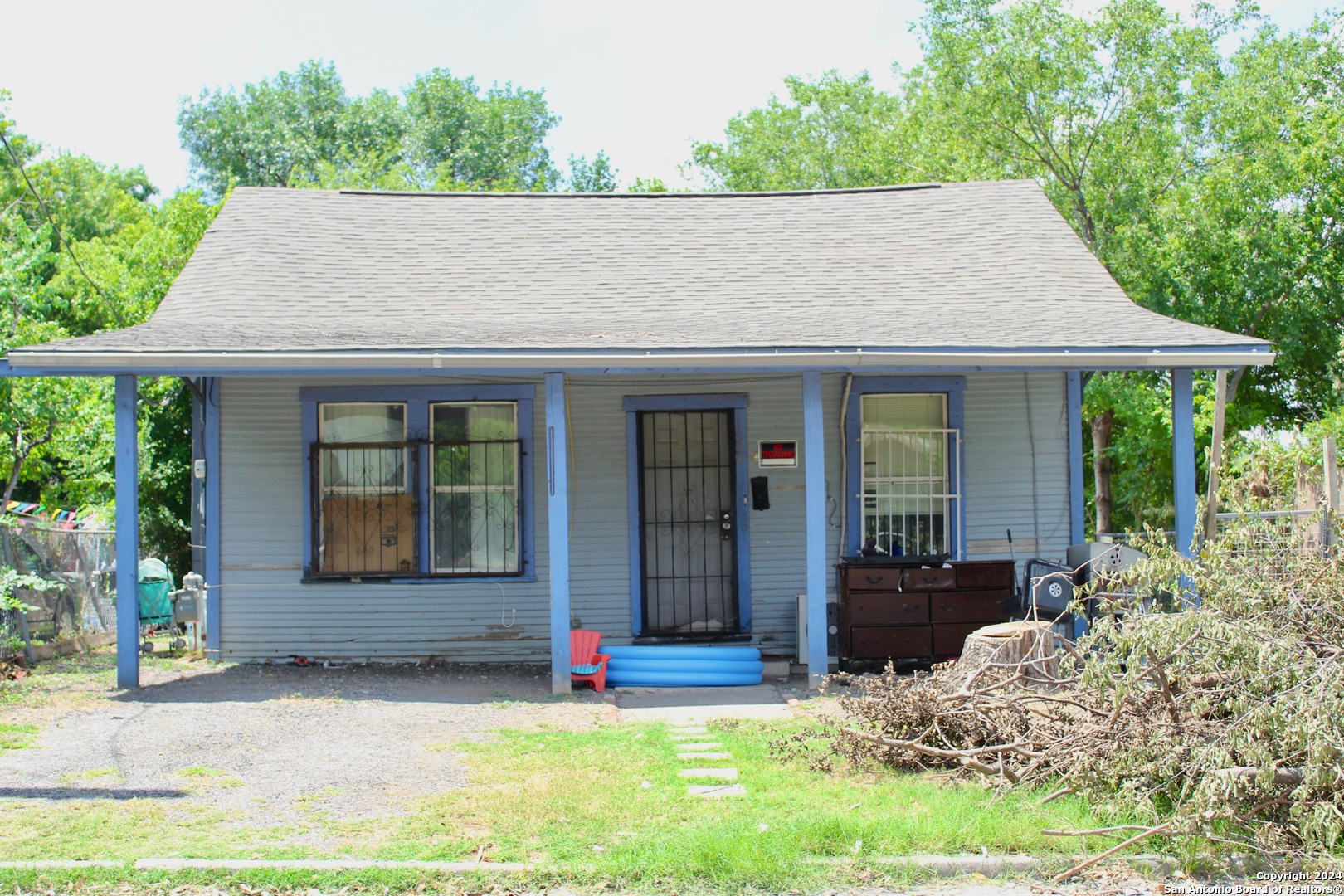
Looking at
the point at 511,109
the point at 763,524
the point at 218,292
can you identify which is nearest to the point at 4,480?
the point at 218,292

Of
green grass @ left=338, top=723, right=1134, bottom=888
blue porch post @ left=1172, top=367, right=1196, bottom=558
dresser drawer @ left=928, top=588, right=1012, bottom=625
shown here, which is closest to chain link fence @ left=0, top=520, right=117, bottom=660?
green grass @ left=338, top=723, right=1134, bottom=888

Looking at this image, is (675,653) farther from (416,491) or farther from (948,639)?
(416,491)

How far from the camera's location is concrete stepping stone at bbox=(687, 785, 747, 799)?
5594 millimetres

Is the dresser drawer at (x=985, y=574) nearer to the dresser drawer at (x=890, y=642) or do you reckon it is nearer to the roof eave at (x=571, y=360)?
the dresser drawer at (x=890, y=642)

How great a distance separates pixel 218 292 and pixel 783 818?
7428 mm

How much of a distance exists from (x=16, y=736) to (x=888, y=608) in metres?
6.14

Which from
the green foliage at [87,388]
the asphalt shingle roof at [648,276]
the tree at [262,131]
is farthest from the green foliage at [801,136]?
the asphalt shingle roof at [648,276]

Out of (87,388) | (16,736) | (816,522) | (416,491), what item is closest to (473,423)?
(416,491)

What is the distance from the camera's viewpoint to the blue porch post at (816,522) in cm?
876

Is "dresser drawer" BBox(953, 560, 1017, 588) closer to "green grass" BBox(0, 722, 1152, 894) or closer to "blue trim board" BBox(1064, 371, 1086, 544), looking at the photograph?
"blue trim board" BBox(1064, 371, 1086, 544)

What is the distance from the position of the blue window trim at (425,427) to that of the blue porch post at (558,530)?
4.82 ft

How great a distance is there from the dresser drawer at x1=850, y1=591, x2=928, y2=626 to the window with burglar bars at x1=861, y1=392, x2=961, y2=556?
868 millimetres

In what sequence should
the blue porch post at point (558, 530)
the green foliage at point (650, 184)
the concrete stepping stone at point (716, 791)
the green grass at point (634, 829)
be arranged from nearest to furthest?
the green grass at point (634, 829) < the concrete stepping stone at point (716, 791) < the blue porch post at point (558, 530) < the green foliage at point (650, 184)

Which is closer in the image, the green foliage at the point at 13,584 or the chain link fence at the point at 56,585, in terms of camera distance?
the green foliage at the point at 13,584
